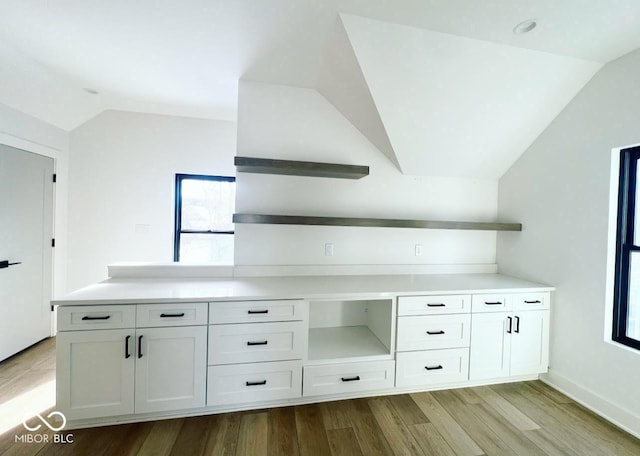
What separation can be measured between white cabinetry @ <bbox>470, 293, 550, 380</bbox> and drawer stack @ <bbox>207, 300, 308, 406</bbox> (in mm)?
1425

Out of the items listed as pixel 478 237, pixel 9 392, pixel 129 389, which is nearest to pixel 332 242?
pixel 478 237

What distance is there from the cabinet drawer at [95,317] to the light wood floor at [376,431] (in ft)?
2.14

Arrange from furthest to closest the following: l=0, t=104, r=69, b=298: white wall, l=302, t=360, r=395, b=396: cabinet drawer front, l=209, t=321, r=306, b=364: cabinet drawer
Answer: l=0, t=104, r=69, b=298: white wall, l=302, t=360, r=395, b=396: cabinet drawer front, l=209, t=321, r=306, b=364: cabinet drawer

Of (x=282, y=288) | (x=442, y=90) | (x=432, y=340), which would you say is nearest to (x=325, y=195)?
(x=282, y=288)

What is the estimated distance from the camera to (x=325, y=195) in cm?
255

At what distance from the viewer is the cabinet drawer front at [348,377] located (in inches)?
76.1

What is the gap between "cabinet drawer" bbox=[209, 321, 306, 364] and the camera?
1796mm

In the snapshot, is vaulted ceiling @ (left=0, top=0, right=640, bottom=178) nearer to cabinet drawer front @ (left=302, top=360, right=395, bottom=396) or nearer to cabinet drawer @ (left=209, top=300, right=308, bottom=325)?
cabinet drawer @ (left=209, top=300, right=308, bottom=325)

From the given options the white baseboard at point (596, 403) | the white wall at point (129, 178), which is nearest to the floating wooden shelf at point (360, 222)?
the white baseboard at point (596, 403)

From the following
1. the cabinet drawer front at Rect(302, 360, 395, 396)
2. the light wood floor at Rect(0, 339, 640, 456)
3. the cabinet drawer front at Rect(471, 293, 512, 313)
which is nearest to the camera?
the light wood floor at Rect(0, 339, 640, 456)

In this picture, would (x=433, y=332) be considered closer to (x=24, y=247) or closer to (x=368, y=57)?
(x=368, y=57)

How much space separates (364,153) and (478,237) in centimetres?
152

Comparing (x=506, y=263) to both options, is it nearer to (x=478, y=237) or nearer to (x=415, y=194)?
(x=478, y=237)

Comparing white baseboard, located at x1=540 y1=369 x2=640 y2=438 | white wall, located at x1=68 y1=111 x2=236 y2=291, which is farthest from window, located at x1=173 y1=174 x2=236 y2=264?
white baseboard, located at x1=540 y1=369 x2=640 y2=438
